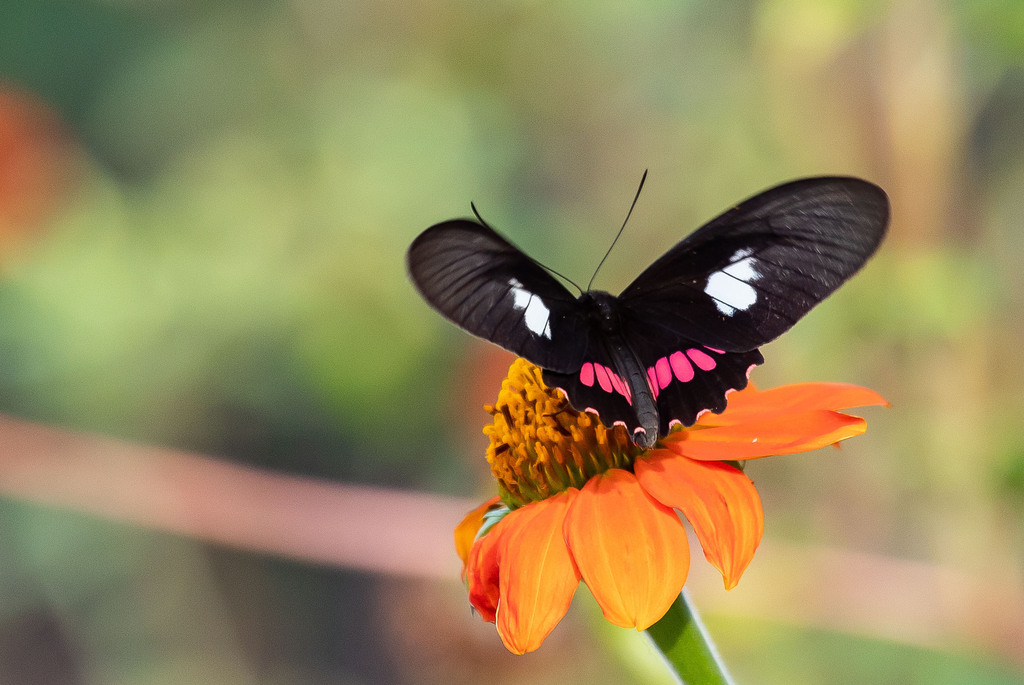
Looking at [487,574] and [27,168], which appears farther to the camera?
[27,168]

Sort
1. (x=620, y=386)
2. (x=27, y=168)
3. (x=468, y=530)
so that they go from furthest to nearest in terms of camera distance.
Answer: (x=27, y=168), (x=468, y=530), (x=620, y=386)

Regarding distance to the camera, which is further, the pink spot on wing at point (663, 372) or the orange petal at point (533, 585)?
the pink spot on wing at point (663, 372)

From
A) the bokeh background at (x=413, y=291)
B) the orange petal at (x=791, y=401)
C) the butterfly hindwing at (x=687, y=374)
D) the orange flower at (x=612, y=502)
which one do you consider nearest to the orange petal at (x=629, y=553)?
the orange flower at (x=612, y=502)

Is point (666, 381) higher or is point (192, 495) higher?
point (666, 381)

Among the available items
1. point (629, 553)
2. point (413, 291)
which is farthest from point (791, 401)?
point (413, 291)

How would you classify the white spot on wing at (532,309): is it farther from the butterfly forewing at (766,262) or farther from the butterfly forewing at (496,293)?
the butterfly forewing at (766,262)

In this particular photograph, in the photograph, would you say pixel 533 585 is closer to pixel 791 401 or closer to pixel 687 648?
pixel 687 648
